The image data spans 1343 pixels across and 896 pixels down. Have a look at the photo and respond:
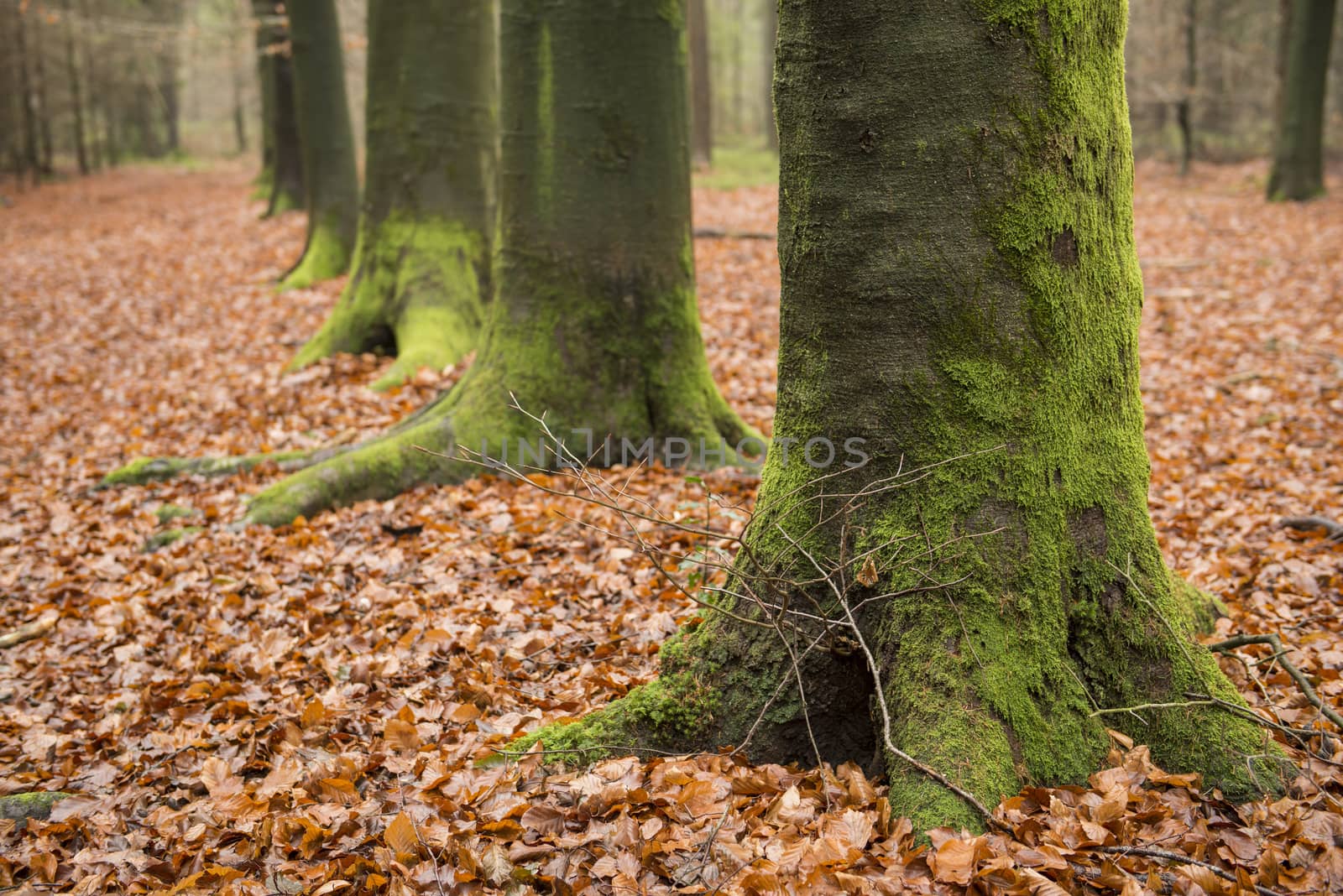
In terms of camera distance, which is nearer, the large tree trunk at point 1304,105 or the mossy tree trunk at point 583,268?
the mossy tree trunk at point 583,268

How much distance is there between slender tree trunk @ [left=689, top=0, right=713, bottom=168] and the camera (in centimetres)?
2156

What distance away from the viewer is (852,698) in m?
2.84

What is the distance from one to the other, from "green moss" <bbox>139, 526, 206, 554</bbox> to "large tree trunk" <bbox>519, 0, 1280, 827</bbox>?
13.9 feet

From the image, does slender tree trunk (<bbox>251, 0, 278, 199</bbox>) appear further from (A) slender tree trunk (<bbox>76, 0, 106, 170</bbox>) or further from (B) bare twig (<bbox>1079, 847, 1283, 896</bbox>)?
(B) bare twig (<bbox>1079, 847, 1283, 896</bbox>)

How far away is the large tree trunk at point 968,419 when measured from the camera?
253 centimetres

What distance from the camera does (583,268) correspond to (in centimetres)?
567

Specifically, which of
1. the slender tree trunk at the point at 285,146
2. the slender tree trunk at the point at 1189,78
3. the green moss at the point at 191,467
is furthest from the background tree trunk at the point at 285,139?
the slender tree trunk at the point at 1189,78

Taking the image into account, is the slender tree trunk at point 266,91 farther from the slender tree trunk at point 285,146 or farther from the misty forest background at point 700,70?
the slender tree trunk at point 285,146

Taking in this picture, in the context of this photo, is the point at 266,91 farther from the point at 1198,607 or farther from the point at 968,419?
the point at 1198,607

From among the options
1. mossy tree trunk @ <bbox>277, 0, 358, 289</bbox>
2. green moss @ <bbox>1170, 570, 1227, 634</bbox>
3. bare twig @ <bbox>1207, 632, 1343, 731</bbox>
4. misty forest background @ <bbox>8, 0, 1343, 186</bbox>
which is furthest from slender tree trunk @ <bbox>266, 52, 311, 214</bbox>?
bare twig @ <bbox>1207, 632, 1343, 731</bbox>

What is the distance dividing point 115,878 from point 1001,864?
2.66 m

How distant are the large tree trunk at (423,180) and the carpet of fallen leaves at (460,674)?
65 cm

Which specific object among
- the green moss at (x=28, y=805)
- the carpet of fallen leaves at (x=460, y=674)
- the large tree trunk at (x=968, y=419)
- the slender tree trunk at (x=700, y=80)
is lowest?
the green moss at (x=28, y=805)

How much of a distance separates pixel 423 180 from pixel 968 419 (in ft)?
24.2
